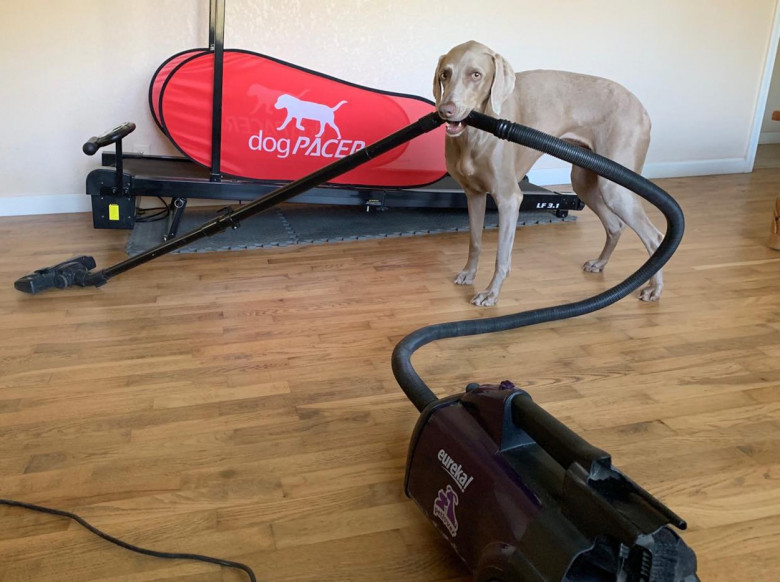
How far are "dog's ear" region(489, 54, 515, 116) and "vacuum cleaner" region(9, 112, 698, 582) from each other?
71 cm

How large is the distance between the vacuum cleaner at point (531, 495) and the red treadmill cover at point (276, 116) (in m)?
1.74

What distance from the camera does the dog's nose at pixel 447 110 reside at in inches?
77.4

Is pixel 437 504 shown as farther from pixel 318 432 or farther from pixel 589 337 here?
pixel 589 337

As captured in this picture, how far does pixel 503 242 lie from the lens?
8.27 feet

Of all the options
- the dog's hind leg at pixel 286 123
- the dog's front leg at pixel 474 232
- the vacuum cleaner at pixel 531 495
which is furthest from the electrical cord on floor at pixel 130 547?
the dog's hind leg at pixel 286 123

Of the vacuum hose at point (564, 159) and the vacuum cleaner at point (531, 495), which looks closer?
the vacuum cleaner at point (531, 495)

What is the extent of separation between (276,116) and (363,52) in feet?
2.95

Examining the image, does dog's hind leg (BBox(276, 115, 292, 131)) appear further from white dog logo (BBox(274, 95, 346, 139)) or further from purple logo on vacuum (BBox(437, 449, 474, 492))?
purple logo on vacuum (BBox(437, 449, 474, 492))

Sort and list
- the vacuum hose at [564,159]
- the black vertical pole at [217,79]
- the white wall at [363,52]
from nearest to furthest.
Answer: the vacuum hose at [564,159] < the black vertical pole at [217,79] < the white wall at [363,52]

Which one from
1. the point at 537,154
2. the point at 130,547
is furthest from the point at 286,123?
the point at 130,547

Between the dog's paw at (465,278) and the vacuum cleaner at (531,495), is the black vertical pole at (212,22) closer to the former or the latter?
the dog's paw at (465,278)

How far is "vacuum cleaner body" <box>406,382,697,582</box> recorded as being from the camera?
0.87 metres

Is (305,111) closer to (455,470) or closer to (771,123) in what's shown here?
(455,470)

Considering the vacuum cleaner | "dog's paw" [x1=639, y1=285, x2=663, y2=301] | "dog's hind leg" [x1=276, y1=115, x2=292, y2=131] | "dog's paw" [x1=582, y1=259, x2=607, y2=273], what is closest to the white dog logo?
"dog's hind leg" [x1=276, y1=115, x2=292, y2=131]
